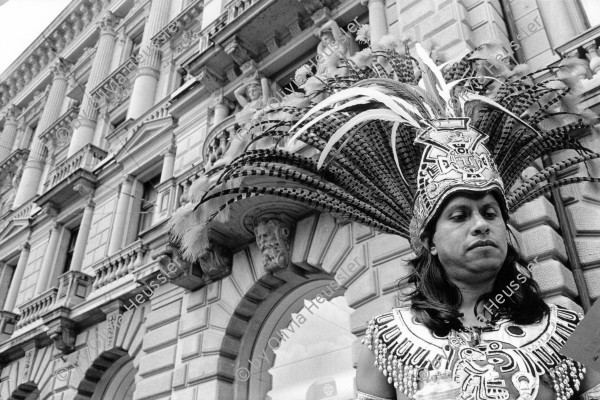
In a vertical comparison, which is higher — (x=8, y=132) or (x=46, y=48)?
(x=46, y=48)

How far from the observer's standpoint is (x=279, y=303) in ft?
28.7

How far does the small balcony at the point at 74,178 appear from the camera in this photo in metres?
16.0

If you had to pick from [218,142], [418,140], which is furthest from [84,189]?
[418,140]

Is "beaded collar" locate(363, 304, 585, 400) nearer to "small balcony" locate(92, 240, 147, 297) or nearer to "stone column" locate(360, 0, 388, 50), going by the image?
"stone column" locate(360, 0, 388, 50)

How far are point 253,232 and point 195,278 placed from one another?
134cm

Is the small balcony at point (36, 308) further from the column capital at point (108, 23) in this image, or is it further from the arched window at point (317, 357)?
the column capital at point (108, 23)

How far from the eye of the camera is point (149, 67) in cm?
1825

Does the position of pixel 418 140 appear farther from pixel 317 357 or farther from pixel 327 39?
pixel 327 39

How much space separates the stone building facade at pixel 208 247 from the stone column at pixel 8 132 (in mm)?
4813

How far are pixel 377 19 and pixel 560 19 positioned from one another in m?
2.90

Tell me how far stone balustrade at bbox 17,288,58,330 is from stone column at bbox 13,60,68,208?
6844 millimetres

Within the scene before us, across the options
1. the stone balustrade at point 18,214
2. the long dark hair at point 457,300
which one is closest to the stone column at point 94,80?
the stone balustrade at point 18,214

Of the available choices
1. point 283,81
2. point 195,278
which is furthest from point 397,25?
point 195,278

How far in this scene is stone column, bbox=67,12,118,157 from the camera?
64.4 feet
